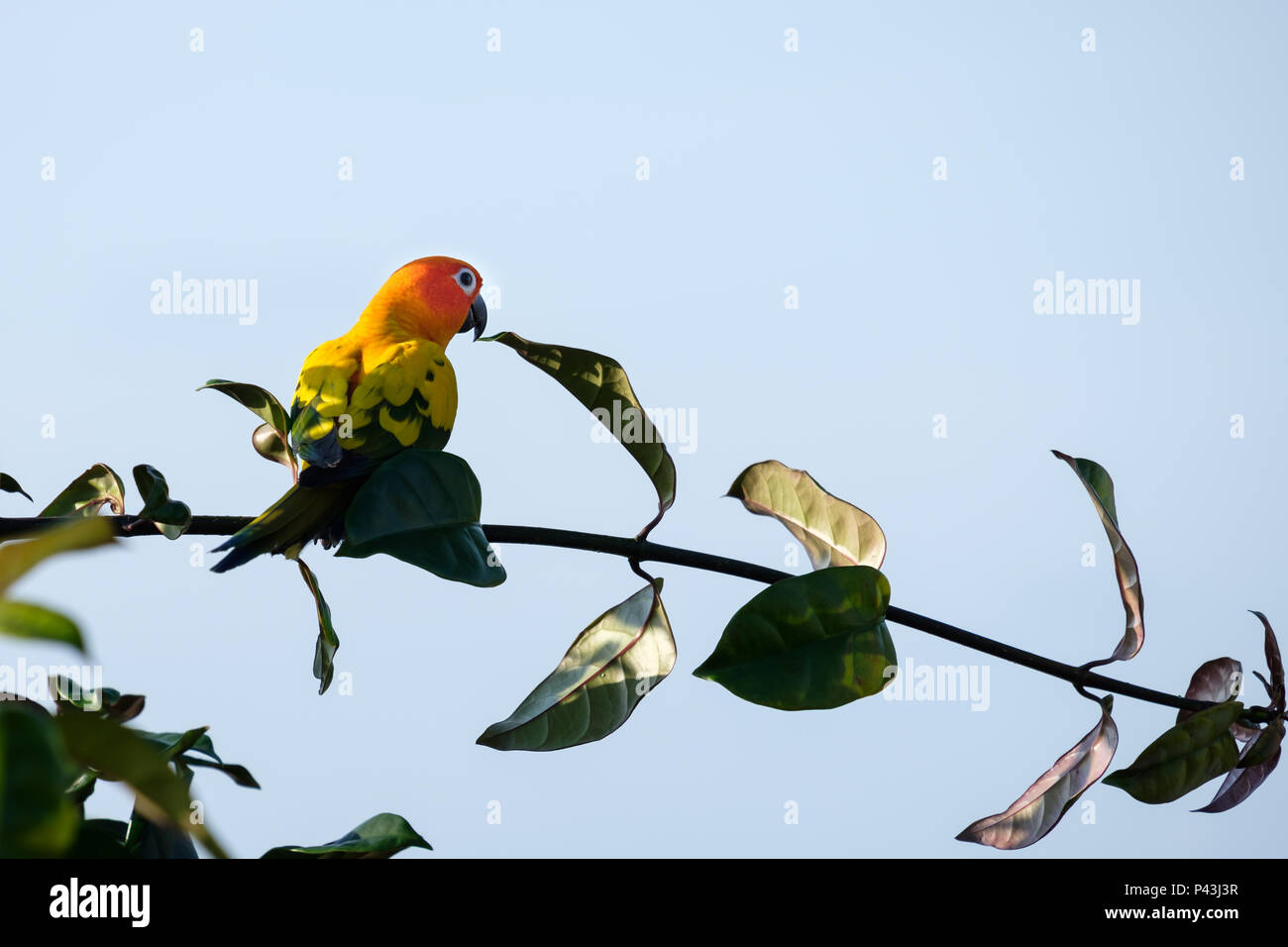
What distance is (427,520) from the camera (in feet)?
1.65

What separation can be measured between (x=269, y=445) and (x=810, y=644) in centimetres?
42

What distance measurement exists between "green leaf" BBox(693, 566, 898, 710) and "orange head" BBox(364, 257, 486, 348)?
763 millimetres

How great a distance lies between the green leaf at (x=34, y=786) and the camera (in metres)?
0.18

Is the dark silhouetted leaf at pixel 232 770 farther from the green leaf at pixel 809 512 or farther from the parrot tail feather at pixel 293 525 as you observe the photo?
the green leaf at pixel 809 512

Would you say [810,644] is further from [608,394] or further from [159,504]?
[159,504]

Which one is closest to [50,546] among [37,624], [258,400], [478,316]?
[37,624]

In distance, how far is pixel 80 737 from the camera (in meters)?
0.18

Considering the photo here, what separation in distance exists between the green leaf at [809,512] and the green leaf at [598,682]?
103 millimetres

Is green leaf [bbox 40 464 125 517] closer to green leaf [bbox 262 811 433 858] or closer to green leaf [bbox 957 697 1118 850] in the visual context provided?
green leaf [bbox 262 811 433 858]

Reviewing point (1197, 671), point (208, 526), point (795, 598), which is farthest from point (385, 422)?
point (1197, 671)

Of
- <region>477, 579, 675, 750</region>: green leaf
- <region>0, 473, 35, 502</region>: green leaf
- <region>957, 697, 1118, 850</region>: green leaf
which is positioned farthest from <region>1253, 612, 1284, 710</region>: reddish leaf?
<region>0, 473, 35, 502</region>: green leaf
